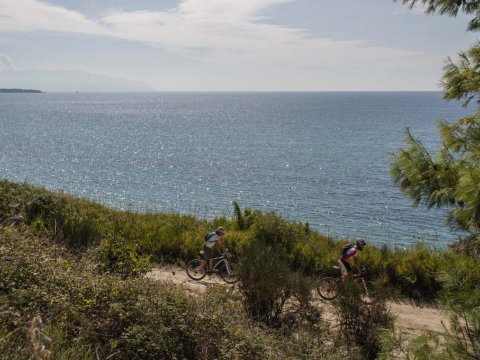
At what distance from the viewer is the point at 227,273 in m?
13.3

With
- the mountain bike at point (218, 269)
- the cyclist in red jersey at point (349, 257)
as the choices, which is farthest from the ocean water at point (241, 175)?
the mountain bike at point (218, 269)

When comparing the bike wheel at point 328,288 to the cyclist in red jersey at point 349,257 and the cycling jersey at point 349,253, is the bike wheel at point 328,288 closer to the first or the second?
the cyclist in red jersey at point 349,257

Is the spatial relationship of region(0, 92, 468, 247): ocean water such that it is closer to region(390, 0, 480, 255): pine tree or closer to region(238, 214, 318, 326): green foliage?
region(238, 214, 318, 326): green foliage

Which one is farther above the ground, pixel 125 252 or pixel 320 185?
pixel 125 252

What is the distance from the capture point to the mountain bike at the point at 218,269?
12469 mm

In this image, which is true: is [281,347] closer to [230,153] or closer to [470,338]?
[470,338]

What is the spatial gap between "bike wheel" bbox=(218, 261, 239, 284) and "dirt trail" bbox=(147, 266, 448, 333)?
28 centimetres

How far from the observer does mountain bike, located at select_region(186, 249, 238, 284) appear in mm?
12469

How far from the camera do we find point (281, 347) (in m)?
7.38

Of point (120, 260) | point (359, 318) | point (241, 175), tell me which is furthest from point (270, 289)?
point (241, 175)

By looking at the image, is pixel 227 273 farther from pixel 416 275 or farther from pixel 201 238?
pixel 416 275

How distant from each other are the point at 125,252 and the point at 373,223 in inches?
1013

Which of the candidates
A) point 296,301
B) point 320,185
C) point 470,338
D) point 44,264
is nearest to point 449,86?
point 470,338

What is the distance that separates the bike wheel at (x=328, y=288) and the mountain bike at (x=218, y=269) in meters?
2.39
